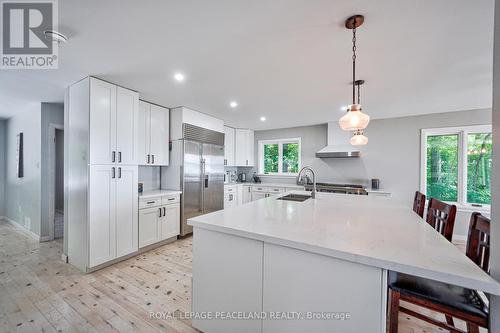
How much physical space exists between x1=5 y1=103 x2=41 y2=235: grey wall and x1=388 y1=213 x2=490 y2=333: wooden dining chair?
504 cm

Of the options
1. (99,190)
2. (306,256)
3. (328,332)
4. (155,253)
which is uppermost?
(99,190)

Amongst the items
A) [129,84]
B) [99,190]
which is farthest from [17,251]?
[129,84]

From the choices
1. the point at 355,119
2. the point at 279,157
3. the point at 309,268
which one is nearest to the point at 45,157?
the point at 309,268

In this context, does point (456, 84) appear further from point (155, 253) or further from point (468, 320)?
point (155, 253)

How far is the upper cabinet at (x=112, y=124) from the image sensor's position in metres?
2.48

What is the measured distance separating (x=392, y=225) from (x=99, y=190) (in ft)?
10.2

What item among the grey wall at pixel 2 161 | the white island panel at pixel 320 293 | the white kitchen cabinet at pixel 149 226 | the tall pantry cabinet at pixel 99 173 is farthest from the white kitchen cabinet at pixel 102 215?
the grey wall at pixel 2 161

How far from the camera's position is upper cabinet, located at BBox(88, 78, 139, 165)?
2477mm

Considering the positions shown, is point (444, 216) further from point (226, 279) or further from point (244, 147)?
point (244, 147)

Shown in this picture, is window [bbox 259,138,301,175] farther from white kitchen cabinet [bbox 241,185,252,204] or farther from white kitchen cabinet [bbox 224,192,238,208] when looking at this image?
white kitchen cabinet [bbox 224,192,238,208]

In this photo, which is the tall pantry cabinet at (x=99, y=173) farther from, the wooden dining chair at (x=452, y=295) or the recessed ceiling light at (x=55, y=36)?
the wooden dining chair at (x=452, y=295)

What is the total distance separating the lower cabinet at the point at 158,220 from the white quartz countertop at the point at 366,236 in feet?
6.28

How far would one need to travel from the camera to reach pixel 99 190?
252 cm

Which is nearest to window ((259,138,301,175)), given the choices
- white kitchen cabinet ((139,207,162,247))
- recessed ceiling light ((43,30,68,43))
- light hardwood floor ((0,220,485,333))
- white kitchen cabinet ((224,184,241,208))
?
white kitchen cabinet ((224,184,241,208))
